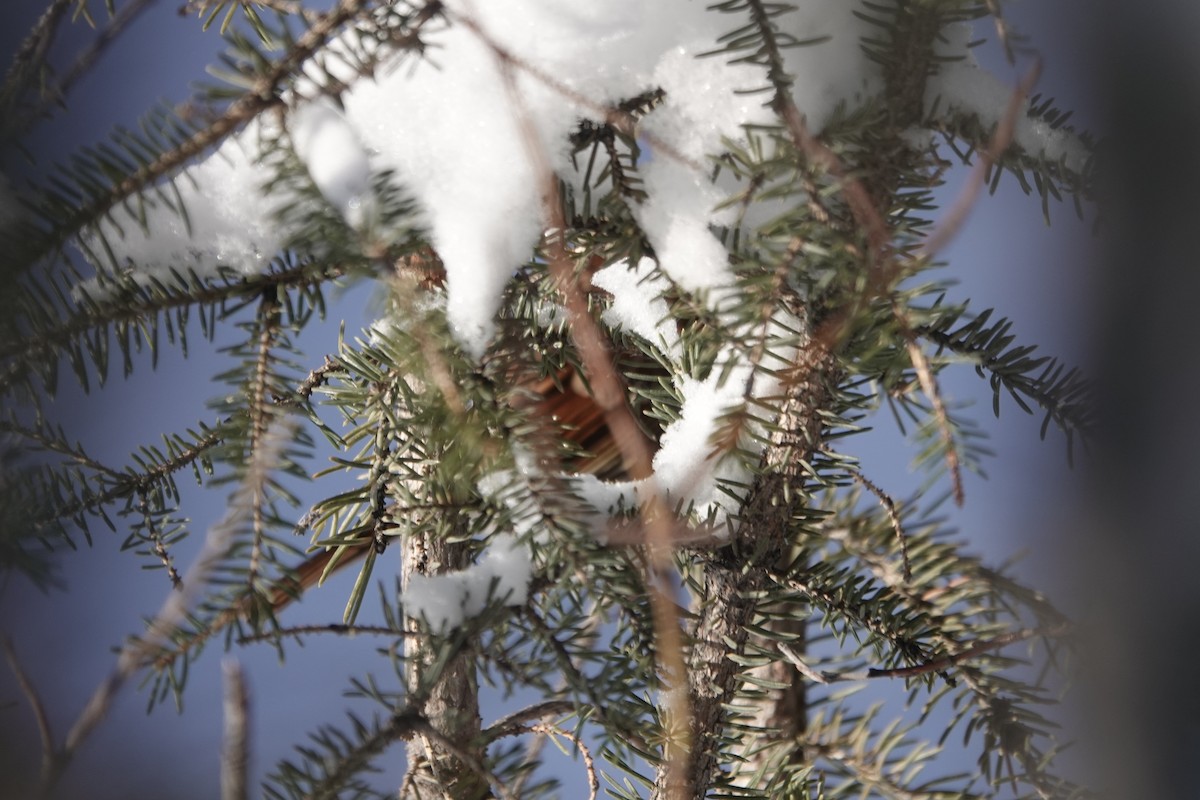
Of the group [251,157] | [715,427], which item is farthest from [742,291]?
[251,157]

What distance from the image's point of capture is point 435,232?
324 millimetres

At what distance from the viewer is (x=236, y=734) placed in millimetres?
210

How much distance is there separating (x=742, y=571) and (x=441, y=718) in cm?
15

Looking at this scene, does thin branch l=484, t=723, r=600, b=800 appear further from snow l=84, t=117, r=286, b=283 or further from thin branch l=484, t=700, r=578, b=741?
snow l=84, t=117, r=286, b=283

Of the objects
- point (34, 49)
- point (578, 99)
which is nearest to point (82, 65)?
point (34, 49)

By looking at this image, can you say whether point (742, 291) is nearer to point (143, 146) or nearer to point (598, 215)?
point (598, 215)

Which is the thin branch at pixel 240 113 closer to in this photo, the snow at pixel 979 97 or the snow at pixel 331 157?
the snow at pixel 331 157

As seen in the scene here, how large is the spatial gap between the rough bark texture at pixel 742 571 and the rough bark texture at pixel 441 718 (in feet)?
0.28

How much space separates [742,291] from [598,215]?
84 millimetres

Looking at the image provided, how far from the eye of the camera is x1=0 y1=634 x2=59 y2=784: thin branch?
216mm

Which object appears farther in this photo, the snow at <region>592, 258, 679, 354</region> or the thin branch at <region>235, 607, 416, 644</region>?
the snow at <region>592, 258, 679, 354</region>

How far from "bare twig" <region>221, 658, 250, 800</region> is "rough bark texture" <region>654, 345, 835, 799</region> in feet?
0.59

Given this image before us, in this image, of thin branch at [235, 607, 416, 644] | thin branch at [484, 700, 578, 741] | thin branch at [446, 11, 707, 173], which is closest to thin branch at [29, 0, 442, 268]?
thin branch at [446, 11, 707, 173]

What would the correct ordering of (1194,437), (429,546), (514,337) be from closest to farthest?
(1194,437) → (514,337) → (429,546)
